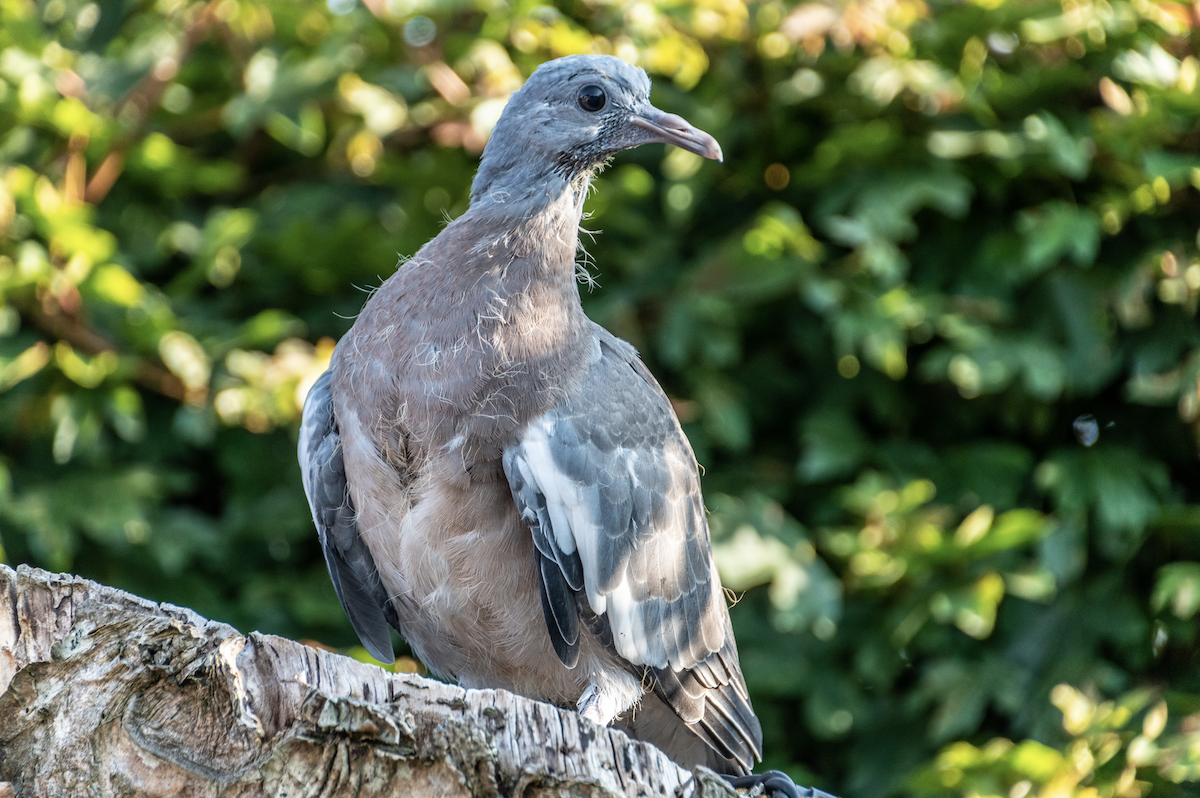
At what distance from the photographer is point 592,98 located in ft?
8.71

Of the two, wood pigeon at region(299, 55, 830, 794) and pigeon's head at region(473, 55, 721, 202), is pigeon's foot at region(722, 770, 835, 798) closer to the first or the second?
wood pigeon at region(299, 55, 830, 794)

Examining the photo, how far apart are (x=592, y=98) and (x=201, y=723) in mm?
1739

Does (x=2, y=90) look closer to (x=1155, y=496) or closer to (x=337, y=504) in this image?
(x=337, y=504)

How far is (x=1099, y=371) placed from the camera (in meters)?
3.74

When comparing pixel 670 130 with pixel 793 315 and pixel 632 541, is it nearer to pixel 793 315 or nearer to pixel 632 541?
pixel 632 541

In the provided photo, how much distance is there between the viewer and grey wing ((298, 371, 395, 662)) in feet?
8.96

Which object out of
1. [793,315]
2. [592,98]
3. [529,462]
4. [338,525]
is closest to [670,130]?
[592,98]

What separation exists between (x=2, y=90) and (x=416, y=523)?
2555mm

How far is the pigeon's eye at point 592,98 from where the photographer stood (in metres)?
2.65

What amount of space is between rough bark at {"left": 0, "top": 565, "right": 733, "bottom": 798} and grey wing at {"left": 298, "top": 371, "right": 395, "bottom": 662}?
1087 mm

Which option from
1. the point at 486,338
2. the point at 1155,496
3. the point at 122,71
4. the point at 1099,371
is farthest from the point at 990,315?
the point at 122,71

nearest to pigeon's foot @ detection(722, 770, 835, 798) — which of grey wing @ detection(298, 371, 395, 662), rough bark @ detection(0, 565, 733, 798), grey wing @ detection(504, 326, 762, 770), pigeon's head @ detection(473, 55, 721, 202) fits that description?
grey wing @ detection(504, 326, 762, 770)

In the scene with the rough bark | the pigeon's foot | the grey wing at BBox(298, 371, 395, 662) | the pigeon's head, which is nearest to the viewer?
the rough bark

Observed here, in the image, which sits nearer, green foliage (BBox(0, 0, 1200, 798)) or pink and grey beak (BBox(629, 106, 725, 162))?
pink and grey beak (BBox(629, 106, 725, 162))
